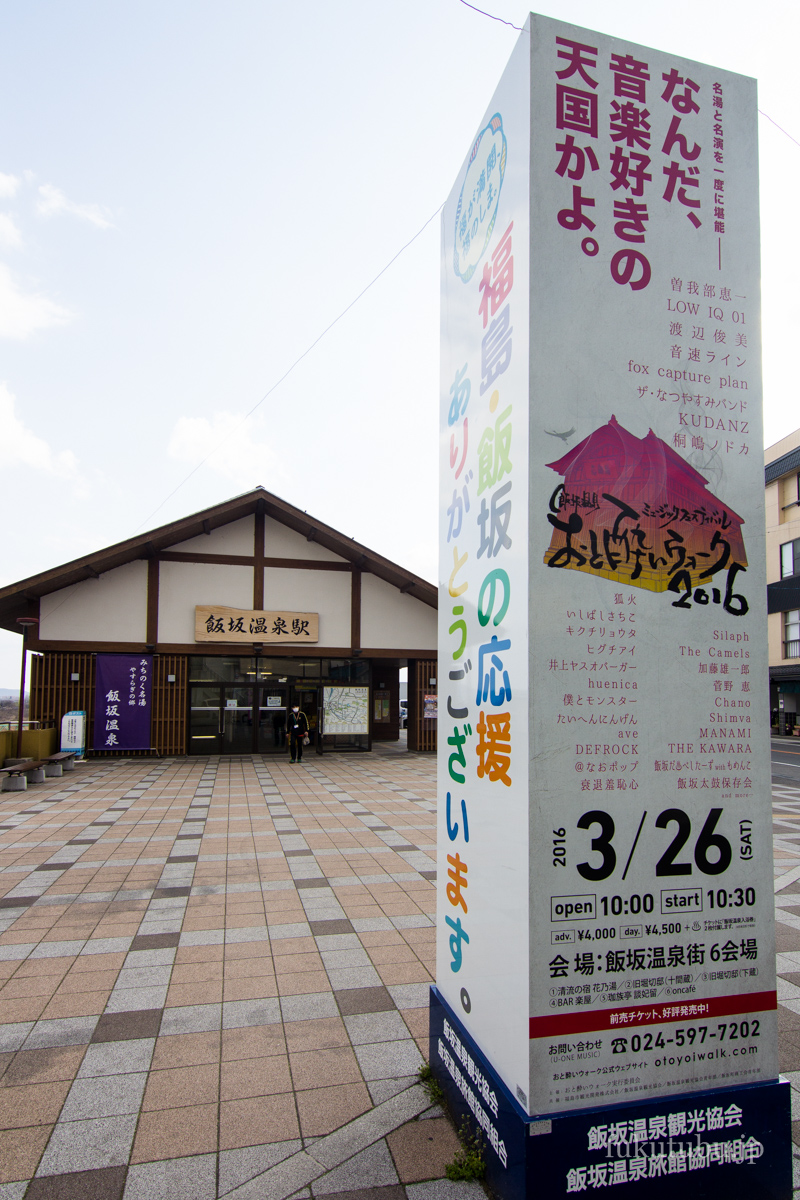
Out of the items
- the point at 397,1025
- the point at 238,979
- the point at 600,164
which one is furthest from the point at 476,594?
the point at 238,979

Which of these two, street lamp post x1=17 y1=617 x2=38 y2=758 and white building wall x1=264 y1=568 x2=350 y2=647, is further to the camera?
white building wall x1=264 y1=568 x2=350 y2=647

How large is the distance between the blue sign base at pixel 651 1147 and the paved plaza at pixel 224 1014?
0.47 meters

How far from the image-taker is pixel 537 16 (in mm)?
2564

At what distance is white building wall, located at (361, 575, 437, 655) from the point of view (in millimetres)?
20547


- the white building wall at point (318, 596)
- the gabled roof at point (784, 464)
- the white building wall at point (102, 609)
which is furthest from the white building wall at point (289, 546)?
the gabled roof at point (784, 464)

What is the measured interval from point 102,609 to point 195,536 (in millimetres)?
3037

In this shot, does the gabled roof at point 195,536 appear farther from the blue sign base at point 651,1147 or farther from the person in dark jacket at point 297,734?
the blue sign base at point 651,1147

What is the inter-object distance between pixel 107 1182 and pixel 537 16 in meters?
4.60

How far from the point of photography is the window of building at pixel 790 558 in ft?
122

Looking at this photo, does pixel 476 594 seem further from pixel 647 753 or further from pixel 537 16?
pixel 537 16

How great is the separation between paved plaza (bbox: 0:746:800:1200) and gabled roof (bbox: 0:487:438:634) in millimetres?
9529

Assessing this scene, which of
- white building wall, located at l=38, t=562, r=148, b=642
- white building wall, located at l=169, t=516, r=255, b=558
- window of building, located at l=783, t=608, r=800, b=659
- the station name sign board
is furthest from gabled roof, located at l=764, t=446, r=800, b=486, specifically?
white building wall, located at l=38, t=562, r=148, b=642

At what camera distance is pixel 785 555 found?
126 ft

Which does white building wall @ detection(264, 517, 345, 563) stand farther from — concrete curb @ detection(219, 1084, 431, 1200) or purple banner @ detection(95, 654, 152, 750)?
concrete curb @ detection(219, 1084, 431, 1200)
